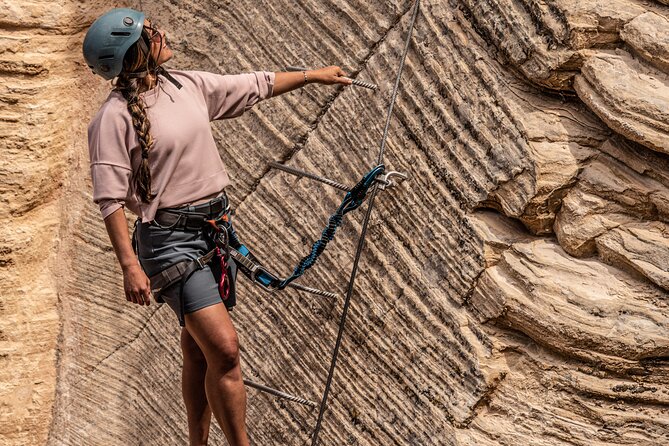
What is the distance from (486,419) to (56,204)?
3.36m

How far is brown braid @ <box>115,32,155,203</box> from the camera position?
4203 mm

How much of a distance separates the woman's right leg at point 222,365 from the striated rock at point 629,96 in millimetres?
1924

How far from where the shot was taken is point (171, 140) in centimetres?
431

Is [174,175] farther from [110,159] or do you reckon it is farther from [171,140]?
[110,159]

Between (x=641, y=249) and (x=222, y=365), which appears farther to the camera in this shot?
(x=222, y=365)

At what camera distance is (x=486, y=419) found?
4746 mm

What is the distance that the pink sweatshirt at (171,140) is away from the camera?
4.20 meters

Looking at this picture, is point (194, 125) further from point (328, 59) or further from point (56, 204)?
point (56, 204)

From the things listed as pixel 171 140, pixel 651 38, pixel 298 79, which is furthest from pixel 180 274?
pixel 651 38

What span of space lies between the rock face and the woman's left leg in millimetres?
569

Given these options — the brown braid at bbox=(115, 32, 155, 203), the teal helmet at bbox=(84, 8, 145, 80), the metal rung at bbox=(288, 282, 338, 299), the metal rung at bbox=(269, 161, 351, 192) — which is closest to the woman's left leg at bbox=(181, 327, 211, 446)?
the metal rung at bbox=(288, 282, 338, 299)

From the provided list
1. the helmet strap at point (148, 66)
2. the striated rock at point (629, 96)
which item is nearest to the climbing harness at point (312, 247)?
the helmet strap at point (148, 66)

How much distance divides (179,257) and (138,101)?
0.75m

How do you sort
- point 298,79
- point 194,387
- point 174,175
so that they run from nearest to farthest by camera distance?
point 174,175 → point 298,79 → point 194,387
